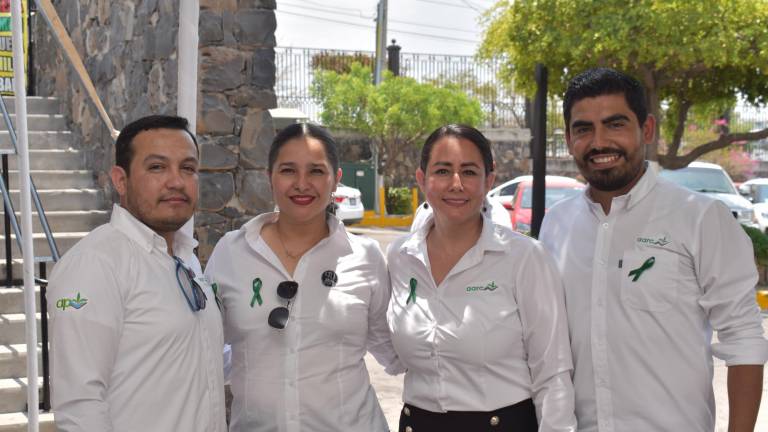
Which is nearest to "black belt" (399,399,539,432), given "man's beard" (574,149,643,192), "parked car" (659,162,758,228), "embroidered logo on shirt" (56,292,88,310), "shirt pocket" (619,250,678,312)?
"shirt pocket" (619,250,678,312)

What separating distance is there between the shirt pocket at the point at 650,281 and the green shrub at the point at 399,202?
21840 mm

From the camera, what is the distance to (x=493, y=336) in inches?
110

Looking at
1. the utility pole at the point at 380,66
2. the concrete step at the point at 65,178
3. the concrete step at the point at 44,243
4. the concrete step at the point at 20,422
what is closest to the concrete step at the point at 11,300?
the concrete step at the point at 44,243

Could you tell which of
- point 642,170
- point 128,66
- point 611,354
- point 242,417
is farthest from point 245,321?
point 128,66

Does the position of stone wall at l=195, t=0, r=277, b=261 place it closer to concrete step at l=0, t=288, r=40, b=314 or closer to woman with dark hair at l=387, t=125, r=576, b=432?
concrete step at l=0, t=288, r=40, b=314

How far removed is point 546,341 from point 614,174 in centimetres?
55

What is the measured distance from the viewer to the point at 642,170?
291cm

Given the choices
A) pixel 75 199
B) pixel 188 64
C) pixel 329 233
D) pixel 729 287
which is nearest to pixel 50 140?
pixel 75 199

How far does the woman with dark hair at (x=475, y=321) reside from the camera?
2.79m

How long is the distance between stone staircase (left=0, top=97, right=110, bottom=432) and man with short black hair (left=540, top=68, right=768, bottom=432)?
3367 mm

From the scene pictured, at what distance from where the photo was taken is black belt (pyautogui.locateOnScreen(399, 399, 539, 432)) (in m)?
2.79

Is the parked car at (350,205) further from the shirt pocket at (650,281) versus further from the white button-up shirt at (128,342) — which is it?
the white button-up shirt at (128,342)

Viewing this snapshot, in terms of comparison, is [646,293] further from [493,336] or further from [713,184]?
[713,184]

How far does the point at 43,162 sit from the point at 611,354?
616cm
